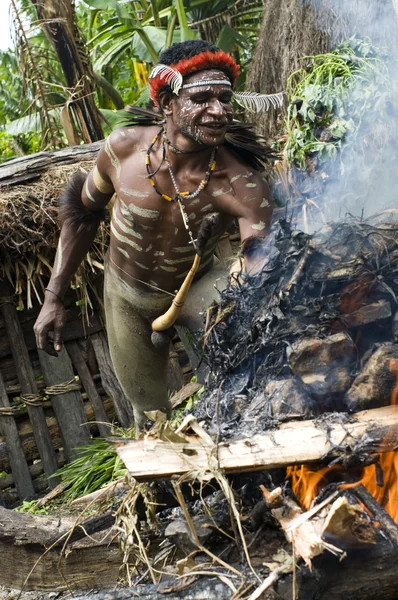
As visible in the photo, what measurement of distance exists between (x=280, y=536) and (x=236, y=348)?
2.47ft

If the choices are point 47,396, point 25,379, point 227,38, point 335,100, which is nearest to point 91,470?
point 47,396

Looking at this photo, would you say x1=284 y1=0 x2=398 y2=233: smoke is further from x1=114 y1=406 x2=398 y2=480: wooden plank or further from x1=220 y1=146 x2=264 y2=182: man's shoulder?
x1=114 y1=406 x2=398 y2=480: wooden plank

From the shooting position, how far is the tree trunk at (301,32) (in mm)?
5770

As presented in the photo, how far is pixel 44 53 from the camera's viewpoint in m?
8.41

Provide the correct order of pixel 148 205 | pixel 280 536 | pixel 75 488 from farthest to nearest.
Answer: pixel 75 488
pixel 148 205
pixel 280 536

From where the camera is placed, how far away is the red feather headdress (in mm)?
3262

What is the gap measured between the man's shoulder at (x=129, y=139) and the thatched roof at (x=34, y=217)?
2.30 meters

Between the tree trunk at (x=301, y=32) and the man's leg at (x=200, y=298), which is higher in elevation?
the tree trunk at (x=301, y=32)

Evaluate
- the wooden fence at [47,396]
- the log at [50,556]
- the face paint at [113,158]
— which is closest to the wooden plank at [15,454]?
the wooden fence at [47,396]

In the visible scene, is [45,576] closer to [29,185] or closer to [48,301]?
[48,301]

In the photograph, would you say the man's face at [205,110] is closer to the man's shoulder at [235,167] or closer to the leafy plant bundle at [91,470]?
the man's shoulder at [235,167]

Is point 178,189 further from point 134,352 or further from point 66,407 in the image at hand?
point 66,407

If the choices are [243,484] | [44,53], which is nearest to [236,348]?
[243,484]

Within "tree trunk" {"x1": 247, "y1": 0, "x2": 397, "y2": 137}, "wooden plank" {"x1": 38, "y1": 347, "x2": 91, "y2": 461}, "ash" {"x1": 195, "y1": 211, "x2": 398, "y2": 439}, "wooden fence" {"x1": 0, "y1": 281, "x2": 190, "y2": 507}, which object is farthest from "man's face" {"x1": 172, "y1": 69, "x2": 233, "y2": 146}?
"wooden plank" {"x1": 38, "y1": 347, "x2": 91, "y2": 461}
